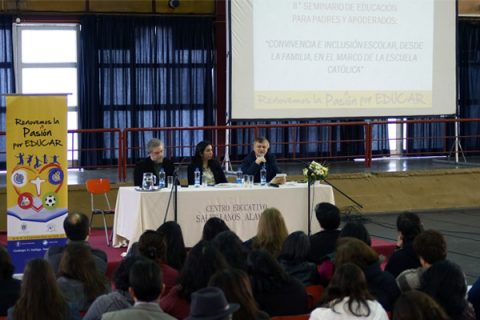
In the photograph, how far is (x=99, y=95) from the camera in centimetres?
1207

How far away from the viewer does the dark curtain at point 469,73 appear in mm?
13609

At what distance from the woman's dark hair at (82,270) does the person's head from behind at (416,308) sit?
5.63ft

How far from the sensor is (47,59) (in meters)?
12.1

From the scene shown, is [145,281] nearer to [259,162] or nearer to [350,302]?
[350,302]

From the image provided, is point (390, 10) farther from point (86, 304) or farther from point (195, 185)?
point (86, 304)

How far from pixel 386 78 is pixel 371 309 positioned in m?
7.61

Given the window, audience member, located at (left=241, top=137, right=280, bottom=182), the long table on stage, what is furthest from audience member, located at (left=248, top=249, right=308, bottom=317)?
the window

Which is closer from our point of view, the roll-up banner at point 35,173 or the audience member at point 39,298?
the audience member at point 39,298

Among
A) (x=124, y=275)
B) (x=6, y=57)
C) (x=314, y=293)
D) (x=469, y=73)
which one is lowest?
(x=314, y=293)

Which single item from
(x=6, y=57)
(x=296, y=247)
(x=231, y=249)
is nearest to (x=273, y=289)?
(x=231, y=249)

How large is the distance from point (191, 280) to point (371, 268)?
3.14ft

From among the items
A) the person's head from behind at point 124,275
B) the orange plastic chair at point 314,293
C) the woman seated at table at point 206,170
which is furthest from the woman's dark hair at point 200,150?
the person's head from behind at point 124,275

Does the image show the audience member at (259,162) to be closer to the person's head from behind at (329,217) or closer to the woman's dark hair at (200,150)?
the woman's dark hair at (200,150)

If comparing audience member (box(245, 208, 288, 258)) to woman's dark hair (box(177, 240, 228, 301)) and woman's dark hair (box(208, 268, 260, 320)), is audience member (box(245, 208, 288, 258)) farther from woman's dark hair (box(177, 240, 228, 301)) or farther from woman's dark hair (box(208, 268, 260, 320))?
woman's dark hair (box(208, 268, 260, 320))
